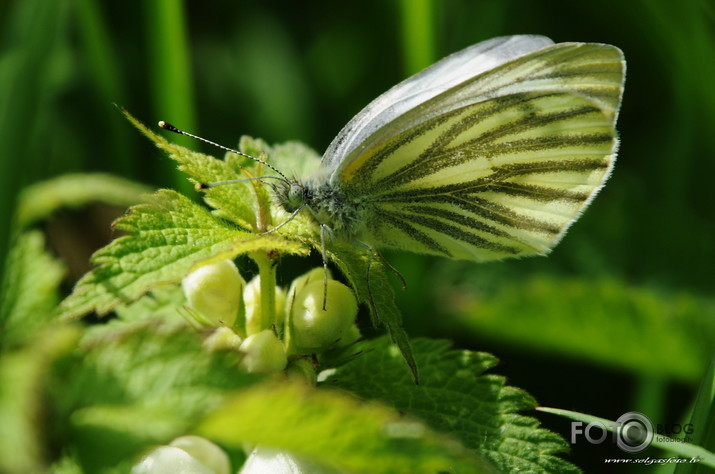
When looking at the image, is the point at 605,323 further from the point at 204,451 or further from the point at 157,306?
the point at 204,451

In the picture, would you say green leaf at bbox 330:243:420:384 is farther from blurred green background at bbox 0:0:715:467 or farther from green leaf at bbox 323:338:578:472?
blurred green background at bbox 0:0:715:467

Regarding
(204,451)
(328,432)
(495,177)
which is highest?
(495,177)

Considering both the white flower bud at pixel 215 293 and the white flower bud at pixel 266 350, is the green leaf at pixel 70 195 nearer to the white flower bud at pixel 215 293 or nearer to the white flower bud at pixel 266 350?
the white flower bud at pixel 215 293

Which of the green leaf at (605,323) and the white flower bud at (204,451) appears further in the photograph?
the green leaf at (605,323)

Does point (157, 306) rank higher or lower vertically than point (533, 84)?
lower

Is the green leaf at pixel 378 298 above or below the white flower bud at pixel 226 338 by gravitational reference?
above
